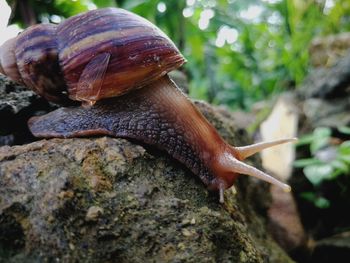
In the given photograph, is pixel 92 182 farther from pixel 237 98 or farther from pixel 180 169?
pixel 237 98

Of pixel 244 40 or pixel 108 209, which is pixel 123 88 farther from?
pixel 244 40

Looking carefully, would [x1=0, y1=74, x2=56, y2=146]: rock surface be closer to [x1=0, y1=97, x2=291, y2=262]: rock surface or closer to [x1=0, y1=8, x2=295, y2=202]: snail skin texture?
[x1=0, y1=8, x2=295, y2=202]: snail skin texture

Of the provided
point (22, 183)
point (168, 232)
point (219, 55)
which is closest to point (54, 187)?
point (22, 183)

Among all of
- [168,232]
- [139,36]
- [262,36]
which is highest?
[139,36]

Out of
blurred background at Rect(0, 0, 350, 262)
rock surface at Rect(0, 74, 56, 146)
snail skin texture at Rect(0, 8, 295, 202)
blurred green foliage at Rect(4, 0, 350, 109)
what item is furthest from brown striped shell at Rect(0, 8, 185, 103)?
blurred green foliage at Rect(4, 0, 350, 109)

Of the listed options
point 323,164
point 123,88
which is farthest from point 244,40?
point 123,88

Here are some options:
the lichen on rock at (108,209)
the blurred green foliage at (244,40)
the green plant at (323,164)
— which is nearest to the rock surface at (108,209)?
the lichen on rock at (108,209)
